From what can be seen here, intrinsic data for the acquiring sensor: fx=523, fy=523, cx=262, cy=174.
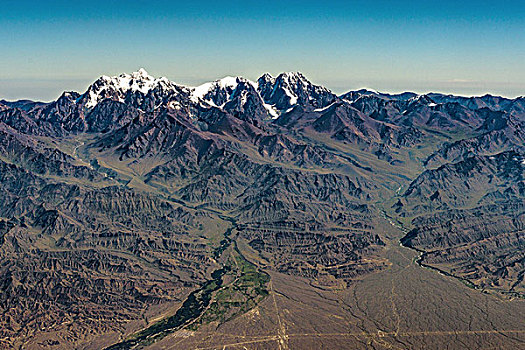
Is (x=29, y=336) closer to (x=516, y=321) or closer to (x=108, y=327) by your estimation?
(x=108, y=327)

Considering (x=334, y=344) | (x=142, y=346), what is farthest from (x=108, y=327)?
(x=334, y=344)

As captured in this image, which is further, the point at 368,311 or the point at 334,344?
the point at 368,311

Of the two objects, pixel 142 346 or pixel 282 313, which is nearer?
pixel 142 346

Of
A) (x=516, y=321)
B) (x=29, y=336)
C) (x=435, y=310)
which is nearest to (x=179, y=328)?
(x=29, y=336)

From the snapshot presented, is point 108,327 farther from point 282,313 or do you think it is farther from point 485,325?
point 485,325

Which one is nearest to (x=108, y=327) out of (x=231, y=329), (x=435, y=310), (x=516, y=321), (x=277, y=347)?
(x=231, y=329)

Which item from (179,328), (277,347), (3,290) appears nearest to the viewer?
(277,347)

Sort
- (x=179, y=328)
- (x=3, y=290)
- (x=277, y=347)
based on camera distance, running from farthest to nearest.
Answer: (x=3, y=290)
(x=179, y=328)
(x=277, y=347)
